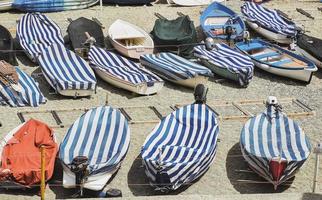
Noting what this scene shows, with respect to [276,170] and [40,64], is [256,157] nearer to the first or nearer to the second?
[276,170]

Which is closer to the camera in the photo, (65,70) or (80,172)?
(80,172)

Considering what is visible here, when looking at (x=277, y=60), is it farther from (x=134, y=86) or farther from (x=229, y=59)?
(x=134, y=86)

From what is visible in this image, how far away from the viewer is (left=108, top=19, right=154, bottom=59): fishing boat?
75.8 feet

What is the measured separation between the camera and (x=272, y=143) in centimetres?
1666

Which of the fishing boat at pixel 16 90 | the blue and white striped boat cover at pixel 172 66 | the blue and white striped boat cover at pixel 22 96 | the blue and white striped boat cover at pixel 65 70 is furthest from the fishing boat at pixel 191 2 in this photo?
the blue and white striped boat cover at pixel 22 96

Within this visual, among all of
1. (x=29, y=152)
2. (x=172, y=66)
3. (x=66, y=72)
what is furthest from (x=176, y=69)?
(x=29, y=152)

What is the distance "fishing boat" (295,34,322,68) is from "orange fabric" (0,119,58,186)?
1002 cm

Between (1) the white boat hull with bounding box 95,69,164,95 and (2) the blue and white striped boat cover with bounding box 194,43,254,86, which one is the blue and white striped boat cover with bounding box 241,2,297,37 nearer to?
(2) the blue and white striped boat cover with bounding box 194,43,254,86

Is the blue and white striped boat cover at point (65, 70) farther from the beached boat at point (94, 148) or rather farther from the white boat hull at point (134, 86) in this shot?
the beached boat at point (94, 148)

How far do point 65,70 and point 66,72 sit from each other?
13 centimetres

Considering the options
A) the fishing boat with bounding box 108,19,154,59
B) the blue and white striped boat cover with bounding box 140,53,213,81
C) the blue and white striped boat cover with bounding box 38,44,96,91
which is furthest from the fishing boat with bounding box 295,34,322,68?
the blue and white striped boat cover with bounding box 38,44,96,91

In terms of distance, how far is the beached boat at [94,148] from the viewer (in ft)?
50.3

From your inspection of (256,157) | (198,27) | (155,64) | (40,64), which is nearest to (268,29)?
(198,27)

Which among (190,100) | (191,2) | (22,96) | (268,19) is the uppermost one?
(268,19)
